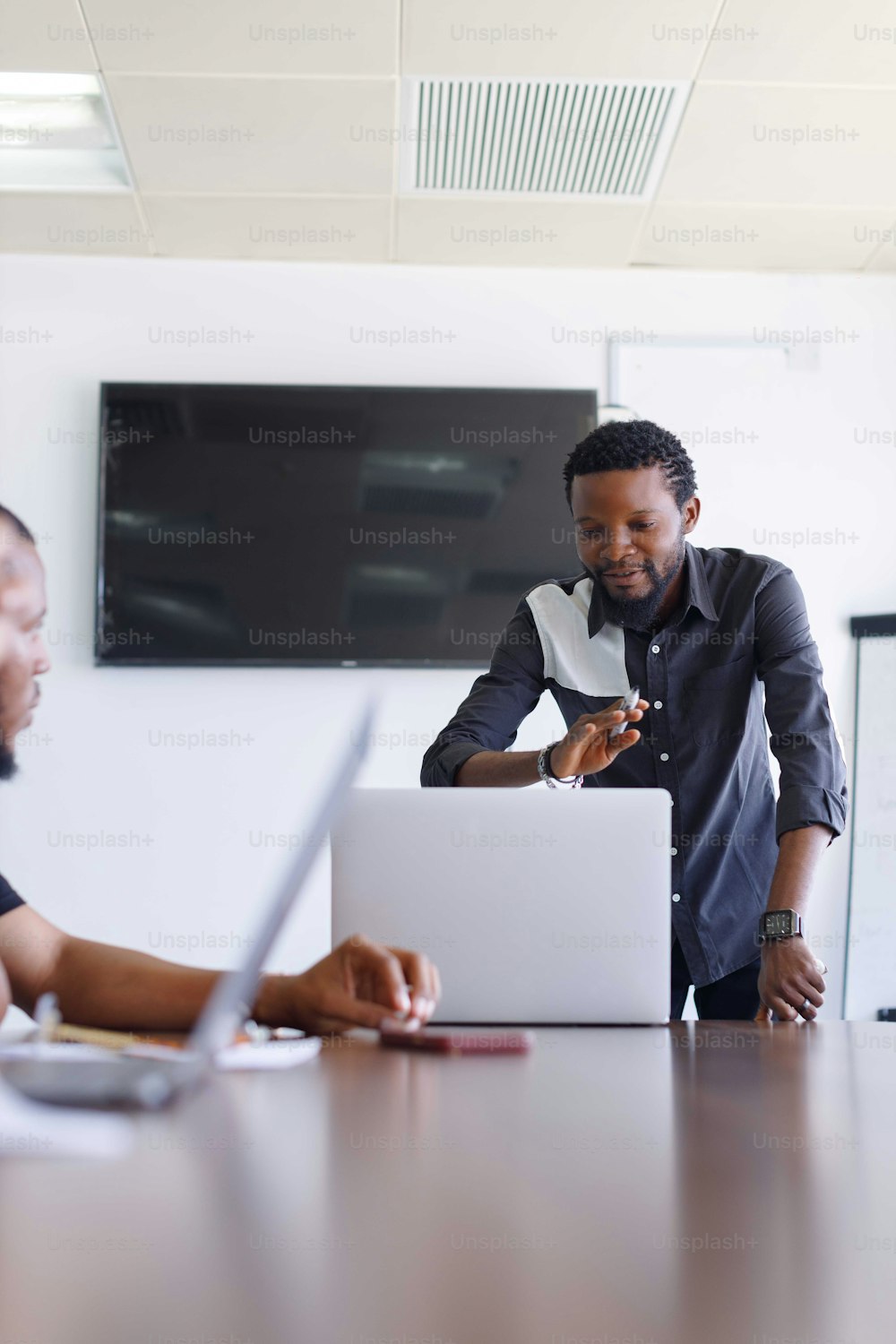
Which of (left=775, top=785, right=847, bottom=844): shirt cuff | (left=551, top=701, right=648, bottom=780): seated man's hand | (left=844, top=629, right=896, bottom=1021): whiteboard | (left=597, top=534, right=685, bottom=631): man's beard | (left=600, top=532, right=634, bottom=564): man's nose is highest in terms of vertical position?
(left=600, top=532, right=634, bottom=564): man's nose

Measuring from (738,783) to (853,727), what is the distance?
6.40 ft

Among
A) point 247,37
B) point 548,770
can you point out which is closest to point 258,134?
point 247,37

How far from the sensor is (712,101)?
10.7ft

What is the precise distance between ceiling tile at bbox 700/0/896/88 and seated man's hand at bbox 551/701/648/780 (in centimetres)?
201

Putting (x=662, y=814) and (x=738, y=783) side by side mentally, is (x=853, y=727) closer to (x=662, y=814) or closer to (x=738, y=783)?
(x=738, y=783)

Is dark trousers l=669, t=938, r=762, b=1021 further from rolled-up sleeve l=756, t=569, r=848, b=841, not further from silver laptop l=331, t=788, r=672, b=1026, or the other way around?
silver laptop l=331, t=788, r=672, b=1026

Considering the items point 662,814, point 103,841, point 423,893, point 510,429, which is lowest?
point 103,841

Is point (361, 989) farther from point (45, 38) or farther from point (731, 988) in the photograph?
point (45, 38)

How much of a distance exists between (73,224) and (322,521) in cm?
124

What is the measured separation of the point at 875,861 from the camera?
3.92 meters

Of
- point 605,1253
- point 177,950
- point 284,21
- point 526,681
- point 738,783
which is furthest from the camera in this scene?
point 177,950

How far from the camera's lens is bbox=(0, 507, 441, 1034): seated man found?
1.26m

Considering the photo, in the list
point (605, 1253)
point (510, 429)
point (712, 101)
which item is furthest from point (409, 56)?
point (605, 1253)

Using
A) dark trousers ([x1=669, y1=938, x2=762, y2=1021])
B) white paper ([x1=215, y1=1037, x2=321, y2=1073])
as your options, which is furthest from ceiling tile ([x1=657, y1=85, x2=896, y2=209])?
white paper ([x1=215, y1=1037, x2=321, y2=1073])
